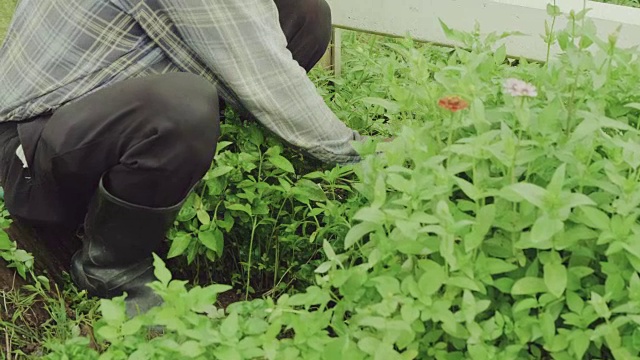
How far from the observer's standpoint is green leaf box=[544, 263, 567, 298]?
5.92 ft

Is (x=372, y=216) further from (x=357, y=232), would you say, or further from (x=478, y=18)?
(x=478, y=18)

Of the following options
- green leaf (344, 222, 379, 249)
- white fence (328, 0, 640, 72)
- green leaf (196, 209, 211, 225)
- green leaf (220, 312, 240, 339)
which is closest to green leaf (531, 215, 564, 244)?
green leaf (344, 222, 379, 249)

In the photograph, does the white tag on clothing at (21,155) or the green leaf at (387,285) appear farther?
the white tag on clothing at (21,155)

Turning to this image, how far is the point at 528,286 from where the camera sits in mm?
1852

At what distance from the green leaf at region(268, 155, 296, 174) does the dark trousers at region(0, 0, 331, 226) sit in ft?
0.63

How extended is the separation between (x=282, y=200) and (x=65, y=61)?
2.31 feet

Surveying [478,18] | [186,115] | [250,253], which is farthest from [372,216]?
[478,18]

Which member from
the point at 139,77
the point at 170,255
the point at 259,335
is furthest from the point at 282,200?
the point at 259,335

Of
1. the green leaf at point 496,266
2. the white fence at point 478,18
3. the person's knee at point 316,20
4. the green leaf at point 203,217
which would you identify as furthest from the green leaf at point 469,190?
the white fence at point 478,18

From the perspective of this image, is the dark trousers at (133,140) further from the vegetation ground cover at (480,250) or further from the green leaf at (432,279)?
the green leaf at (432,279)

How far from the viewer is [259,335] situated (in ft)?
6.34

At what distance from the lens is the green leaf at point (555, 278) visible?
5.92ft

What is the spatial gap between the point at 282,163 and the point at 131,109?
16.8 inches

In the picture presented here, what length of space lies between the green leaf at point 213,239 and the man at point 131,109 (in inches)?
3.9
